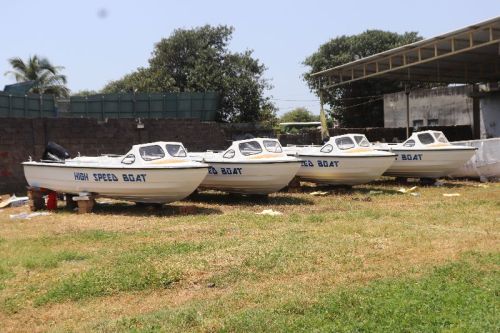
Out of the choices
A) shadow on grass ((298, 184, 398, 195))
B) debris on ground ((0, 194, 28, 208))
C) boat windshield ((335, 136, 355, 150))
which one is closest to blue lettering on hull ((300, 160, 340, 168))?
boat windshield ((335, 136, 355, 150))

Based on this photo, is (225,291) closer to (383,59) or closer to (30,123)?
(30,123)

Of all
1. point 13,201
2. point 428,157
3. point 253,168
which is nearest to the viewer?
point 253,168

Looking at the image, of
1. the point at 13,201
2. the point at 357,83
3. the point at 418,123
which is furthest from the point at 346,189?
the point at 357,83

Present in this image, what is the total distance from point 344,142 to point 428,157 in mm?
2700

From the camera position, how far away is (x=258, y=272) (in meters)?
6.69

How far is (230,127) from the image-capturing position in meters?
22.5

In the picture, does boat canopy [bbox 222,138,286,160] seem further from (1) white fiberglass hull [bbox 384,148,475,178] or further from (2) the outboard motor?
(1) white fiberglass hull [bbox 384,148,475,178]

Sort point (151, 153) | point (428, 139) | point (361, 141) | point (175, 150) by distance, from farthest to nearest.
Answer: point (428, 139) < point (361, 141) < point (175, 150) < point (151, 153)

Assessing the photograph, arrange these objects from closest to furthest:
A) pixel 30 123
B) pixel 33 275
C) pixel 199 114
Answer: pixel 33 275, pixel 30 123, pixel 199 114

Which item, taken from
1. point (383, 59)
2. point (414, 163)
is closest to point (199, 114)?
point (383, 59)

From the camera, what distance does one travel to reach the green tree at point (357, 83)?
3912 centimetres

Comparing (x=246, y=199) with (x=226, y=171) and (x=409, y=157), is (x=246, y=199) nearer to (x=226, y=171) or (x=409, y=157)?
(x=226, y=171)

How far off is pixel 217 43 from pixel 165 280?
30.3 meters

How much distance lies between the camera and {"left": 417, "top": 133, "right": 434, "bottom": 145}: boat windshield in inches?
666
